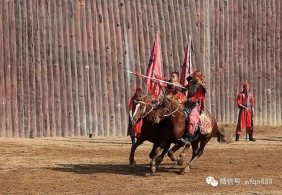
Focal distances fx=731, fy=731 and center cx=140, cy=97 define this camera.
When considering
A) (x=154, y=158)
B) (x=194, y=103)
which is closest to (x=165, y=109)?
(x=194, y=103)

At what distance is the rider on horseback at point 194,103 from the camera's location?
12945mm

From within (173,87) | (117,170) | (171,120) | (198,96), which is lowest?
(117,170)

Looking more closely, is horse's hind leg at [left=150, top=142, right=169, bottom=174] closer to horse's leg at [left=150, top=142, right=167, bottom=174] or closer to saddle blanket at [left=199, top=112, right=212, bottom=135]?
horse's leg at [left=150, top=142, right=167, bottom=174]

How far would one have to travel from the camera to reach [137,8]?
20109 mm

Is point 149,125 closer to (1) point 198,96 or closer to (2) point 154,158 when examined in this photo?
(2) point 154,158

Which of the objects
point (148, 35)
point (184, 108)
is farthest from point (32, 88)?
point (184, 108)

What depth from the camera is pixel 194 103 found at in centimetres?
1314

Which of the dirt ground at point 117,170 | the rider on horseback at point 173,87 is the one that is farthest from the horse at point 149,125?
the rider on horseback at point 173,87

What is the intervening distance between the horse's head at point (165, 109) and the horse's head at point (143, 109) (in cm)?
11

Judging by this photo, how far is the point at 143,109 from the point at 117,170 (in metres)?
1.45

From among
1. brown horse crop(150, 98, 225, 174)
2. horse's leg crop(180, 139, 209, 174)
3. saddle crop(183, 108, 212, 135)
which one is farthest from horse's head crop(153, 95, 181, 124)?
horse's leg crop(180, 139, 209, 174)

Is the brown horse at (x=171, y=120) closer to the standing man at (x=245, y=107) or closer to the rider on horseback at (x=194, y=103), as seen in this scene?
the rider on horseback at (x=194, y=103)

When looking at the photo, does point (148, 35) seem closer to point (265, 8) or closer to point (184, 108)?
point (265, 8)

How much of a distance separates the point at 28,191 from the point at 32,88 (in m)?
7.54
